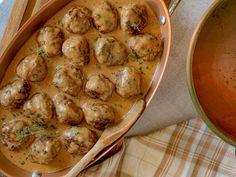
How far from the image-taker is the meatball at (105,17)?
224cm

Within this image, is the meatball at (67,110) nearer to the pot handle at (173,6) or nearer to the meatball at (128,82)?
the meatball at (128,82)

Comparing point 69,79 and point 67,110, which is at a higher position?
point 69,79

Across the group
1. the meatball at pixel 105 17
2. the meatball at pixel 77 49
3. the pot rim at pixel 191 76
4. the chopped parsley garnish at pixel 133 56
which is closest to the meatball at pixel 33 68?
the meatball at pixel 77 49

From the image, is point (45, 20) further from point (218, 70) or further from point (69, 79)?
point (218, 70)

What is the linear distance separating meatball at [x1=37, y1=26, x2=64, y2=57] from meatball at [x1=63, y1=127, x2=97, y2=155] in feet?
1.32

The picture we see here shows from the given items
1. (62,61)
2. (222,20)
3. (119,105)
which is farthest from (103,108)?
(222,20)

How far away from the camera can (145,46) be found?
87.4 inches

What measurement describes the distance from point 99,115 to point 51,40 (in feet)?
1.45

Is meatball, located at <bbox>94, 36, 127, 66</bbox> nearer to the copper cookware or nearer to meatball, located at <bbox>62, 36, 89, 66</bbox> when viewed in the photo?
meatball, located at <bbox>62, 36, 89, 66</bbox>

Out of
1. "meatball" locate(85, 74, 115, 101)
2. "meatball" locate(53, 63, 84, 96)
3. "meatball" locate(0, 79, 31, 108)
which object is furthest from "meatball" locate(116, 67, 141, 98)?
"meatball" locate(0, 79, 31, 108)

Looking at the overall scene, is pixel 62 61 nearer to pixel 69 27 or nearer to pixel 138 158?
pixel 69 27

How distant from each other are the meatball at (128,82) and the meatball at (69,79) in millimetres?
198

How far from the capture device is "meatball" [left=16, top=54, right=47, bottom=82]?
2262 mm

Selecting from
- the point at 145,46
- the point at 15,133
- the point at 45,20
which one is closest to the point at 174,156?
the point at 145,46
